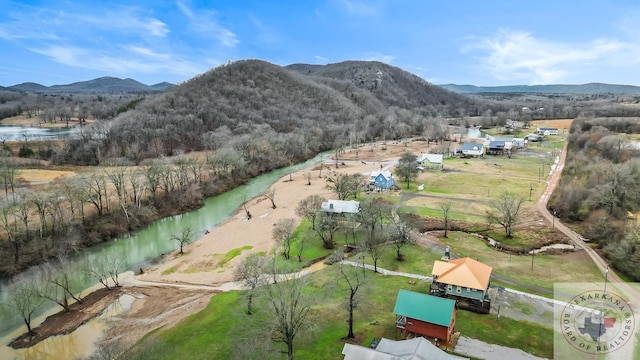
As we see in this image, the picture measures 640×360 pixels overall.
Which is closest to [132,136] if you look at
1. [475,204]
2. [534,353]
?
[475,204]

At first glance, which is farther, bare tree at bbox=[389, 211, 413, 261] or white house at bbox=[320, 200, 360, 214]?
white house at bbox=[320, 200, 360, 214]

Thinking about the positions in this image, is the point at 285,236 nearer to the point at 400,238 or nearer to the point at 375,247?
the point at 375,247

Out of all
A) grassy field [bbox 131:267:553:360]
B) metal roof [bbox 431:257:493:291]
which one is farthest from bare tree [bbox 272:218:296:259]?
metal roof [bbox 431:257:493:291]

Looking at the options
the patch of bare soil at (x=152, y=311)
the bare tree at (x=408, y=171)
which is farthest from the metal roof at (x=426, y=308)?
the bare tree at (x=408, y=171)

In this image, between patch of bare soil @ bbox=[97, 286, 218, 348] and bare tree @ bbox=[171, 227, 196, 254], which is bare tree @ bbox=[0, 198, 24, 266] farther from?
bare tree @ bbox=[171, 227, 196, 254]

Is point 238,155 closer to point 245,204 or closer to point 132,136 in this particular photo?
point 245,204
